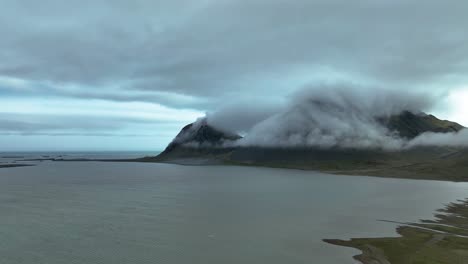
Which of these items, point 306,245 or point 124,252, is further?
point 306,245

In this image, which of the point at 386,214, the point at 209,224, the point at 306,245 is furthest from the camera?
the point at 386,214

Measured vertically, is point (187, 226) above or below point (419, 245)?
below

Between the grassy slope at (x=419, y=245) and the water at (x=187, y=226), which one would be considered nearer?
the grassy slope at (x=419, y=245)

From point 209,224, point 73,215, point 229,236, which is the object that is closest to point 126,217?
point 73,215

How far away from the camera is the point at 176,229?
61.0 m

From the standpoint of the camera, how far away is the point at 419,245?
51281 millimetres

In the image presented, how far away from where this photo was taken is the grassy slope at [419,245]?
45031mm

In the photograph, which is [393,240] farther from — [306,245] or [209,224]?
[209,224]

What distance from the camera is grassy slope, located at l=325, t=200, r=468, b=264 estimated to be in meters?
45.0

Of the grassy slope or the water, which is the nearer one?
the grassy slope

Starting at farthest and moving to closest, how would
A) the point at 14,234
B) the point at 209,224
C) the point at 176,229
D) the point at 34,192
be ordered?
1. the point at 34,192
2. the point at 209,224
3. the point at 176,229
4. the point at 14,234

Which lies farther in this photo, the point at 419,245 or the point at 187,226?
the point at 187,226

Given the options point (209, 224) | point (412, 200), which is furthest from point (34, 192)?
point (412, 200)

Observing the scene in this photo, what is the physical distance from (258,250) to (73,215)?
1572 inches
